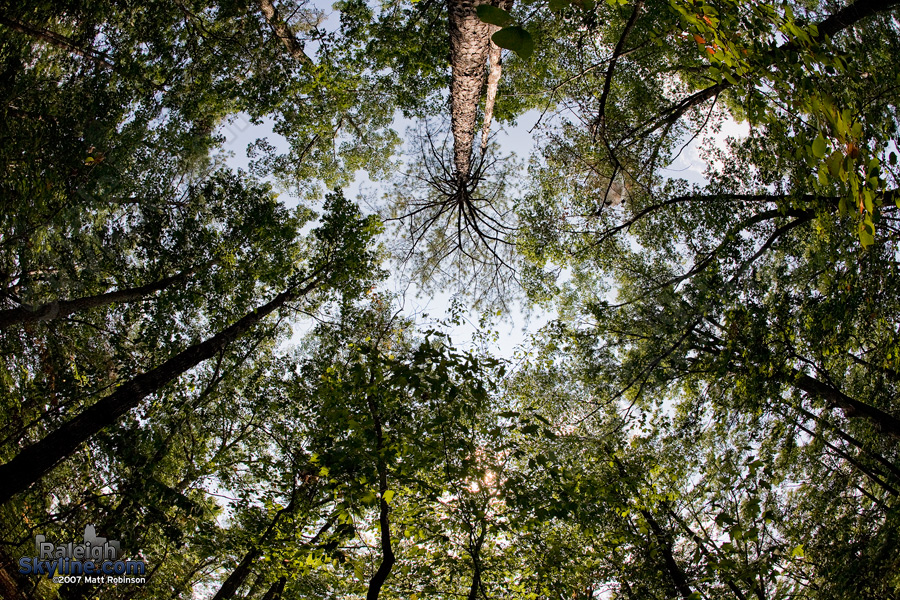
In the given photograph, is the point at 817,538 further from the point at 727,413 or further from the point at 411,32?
the point at 411,32

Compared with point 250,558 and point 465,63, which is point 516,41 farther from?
point 250,558

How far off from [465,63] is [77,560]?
911cm

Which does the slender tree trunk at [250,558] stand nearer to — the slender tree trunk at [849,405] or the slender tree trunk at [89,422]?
the slender tree trunk at [89,422]

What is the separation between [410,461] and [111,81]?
8020 mm

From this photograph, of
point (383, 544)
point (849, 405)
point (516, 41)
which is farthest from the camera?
point (849, 405)

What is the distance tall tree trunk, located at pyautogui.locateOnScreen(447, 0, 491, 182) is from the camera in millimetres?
4453

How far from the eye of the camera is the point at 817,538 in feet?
24.9

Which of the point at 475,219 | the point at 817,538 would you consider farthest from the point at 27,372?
the point at 817,538

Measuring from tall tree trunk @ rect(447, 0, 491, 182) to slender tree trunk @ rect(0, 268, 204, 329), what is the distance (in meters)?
6.55

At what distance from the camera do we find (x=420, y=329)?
8.80m

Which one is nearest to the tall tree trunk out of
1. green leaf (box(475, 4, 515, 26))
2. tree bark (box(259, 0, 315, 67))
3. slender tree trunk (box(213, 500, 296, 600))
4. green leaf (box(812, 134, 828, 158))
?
green leaf (box(812, 134, 828, 158))

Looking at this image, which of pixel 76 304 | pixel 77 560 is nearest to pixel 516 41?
pixel 77 560

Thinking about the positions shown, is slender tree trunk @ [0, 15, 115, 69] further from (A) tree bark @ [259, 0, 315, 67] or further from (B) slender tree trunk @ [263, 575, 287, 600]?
(B) slender tree trunk @ [263, 575, 287, 600]

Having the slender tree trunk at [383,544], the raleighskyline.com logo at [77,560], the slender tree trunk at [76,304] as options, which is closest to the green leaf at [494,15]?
the slender tree trunk at [383,544]
